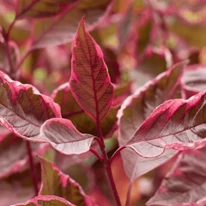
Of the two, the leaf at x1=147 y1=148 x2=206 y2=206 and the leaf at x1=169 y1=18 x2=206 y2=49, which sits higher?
the leaf at x1=147 y1=148 x2=206 y2=206

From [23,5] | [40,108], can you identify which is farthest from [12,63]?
[40,108]

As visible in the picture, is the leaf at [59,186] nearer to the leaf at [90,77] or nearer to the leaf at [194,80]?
the leaf at [90,77]

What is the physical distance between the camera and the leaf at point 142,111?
1.73ft

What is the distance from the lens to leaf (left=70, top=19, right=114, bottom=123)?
0.42m

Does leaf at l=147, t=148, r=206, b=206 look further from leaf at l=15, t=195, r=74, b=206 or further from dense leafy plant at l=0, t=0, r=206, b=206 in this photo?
leaf at l=15, t=195, r=74, b=206

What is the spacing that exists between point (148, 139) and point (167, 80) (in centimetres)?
13

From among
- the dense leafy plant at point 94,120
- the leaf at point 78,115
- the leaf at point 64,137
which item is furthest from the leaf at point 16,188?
the leaf at point 64,137

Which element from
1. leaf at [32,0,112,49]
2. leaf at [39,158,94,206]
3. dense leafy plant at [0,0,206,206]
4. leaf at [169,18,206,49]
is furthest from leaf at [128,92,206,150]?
leaf at [169,18,206,49]

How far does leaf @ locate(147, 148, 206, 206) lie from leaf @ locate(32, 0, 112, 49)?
0.75 feet

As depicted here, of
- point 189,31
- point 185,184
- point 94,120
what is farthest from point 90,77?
point 189,31

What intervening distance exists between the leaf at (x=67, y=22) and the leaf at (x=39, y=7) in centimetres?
2

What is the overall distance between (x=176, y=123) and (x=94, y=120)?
0.29ft

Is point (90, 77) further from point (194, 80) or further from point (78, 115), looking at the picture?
point (194, 80)

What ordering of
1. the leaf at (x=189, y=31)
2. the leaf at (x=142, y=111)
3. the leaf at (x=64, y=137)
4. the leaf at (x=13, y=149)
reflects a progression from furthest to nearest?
the leaf at (x=189, y=31)
the leaf at (x=13, y=149)
the leaf at (x=142, y=111)
the leaf at (x=64, y=137)
